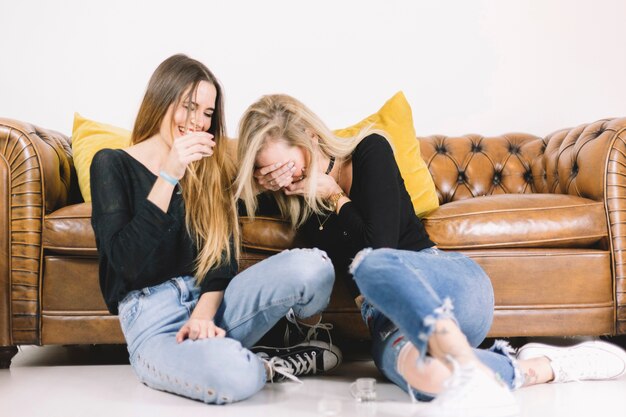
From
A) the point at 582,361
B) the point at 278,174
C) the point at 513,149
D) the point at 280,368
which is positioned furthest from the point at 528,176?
the point at 280,368

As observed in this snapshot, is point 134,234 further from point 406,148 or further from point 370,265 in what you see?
point 406,148

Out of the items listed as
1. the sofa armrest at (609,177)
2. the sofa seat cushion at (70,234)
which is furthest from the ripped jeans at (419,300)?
the sofa seat cushion at (70,234)

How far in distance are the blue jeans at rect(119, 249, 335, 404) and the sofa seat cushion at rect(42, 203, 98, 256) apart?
1.33 ft

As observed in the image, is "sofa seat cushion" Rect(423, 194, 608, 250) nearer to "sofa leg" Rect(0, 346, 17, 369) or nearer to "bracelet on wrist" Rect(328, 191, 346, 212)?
"bracelet on wrist" Rect(328, 191, 346, 212)

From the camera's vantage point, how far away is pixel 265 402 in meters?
1.49

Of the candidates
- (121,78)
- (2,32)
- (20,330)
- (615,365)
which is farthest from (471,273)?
(2,32)

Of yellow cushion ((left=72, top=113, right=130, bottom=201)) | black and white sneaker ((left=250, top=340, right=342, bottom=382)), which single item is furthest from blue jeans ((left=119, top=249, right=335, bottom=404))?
yellow cushion ((left=72, top=113, right=130, bottom=201))

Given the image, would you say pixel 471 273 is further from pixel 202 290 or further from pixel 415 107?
pixel 415 107

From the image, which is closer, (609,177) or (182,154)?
(182,154)

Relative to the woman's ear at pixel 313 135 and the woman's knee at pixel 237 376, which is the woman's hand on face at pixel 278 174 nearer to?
the woman's ear at pixel 313 135

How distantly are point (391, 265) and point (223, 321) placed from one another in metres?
0.54

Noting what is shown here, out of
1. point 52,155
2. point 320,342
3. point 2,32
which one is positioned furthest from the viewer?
point 2,32

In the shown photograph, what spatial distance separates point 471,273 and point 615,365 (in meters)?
0.57

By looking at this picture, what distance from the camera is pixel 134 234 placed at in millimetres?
1453
